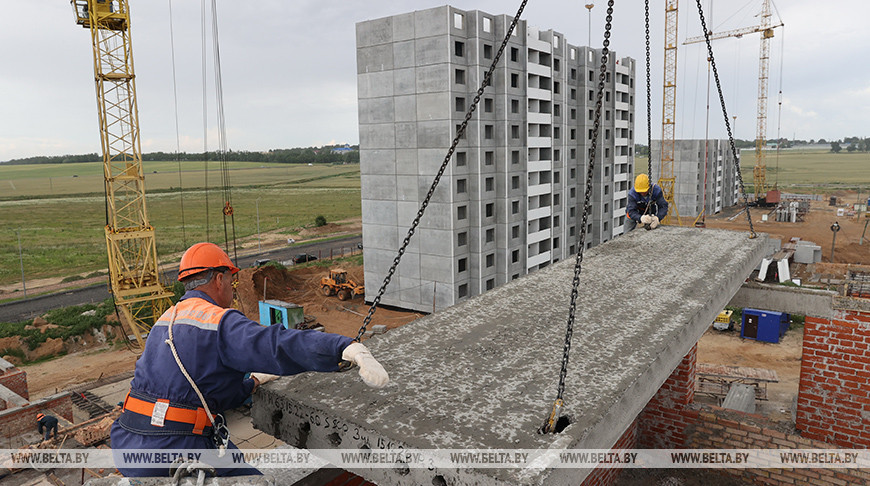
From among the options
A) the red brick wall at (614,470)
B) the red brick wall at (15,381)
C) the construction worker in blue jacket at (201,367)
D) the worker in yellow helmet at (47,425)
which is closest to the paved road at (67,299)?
the red brick wall at (15,381)

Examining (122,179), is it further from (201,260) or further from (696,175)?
(696,175)

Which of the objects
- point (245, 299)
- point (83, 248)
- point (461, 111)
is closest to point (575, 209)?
point (461, 111)

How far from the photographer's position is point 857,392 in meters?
8.05

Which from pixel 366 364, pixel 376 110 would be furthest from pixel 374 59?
pixel 366 364

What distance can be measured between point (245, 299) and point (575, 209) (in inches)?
940

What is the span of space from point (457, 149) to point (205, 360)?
2541 centimetres

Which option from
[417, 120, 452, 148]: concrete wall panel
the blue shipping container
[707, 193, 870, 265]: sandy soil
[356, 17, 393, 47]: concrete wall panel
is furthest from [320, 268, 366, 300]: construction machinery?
[707, 193, 870, 265]: sandy soil

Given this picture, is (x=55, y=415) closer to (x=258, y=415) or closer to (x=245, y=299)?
(x=258, y=415)

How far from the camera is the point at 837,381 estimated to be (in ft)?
26.9

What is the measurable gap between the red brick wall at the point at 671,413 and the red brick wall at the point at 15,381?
17692 mm

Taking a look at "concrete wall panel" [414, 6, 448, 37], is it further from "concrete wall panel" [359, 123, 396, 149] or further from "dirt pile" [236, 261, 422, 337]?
"dirt pile" [236, 261, 422, 337]

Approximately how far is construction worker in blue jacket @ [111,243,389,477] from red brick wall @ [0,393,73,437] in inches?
568

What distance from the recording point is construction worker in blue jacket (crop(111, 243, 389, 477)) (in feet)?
9.98

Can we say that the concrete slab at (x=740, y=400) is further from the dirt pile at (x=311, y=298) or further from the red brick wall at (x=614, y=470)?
the dirt pile at (x=311, y=298)
